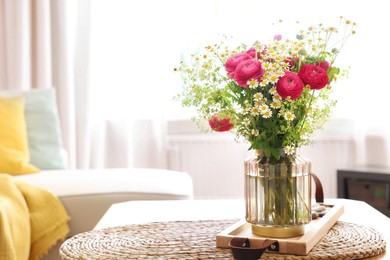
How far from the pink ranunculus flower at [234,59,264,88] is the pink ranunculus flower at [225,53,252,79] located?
2 centimetres

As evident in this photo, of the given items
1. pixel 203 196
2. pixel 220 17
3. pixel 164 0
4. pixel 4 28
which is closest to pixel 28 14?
pixel 4 28

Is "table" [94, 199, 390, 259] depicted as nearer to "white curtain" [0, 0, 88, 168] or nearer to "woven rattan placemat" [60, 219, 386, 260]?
"woven rattan placemat" [60, 219, 386, 260]

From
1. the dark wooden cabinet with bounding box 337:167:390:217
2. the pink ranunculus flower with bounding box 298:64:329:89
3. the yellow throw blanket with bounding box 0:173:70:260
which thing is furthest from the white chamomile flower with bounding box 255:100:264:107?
the dark wooden cabinet with bounding box 337:167:390:217

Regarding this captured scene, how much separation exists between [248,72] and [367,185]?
2.66 metres

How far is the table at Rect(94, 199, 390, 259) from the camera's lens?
206 cm

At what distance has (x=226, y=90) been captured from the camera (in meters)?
1.64

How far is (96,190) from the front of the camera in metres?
2.93

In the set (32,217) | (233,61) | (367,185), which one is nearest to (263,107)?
(233,61)

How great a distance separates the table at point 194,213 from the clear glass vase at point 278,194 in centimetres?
36

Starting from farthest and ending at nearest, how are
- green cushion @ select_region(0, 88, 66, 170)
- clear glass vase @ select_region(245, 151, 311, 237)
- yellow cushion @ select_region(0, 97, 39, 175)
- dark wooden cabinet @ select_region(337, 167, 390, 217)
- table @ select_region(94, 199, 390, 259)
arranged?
dark wooden cabinet @ select_region(337, 167, 390, 217)
green cushion @ select_region(0, 88, 66, 170)
yellow cushion @ select_region(0, 97, 39, 175)
table @ select_region(94, 199, 390, 259)
clear glass vase @ select_region(245, 151, 311, 237)

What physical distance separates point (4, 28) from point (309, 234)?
124 inches

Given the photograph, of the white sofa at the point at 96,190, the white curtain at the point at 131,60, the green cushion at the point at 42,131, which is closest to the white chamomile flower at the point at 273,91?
the white sofa at the point at 96,190

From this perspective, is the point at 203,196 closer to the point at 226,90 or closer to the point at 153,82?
the point at 153,82

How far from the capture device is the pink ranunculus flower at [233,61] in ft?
5.23
